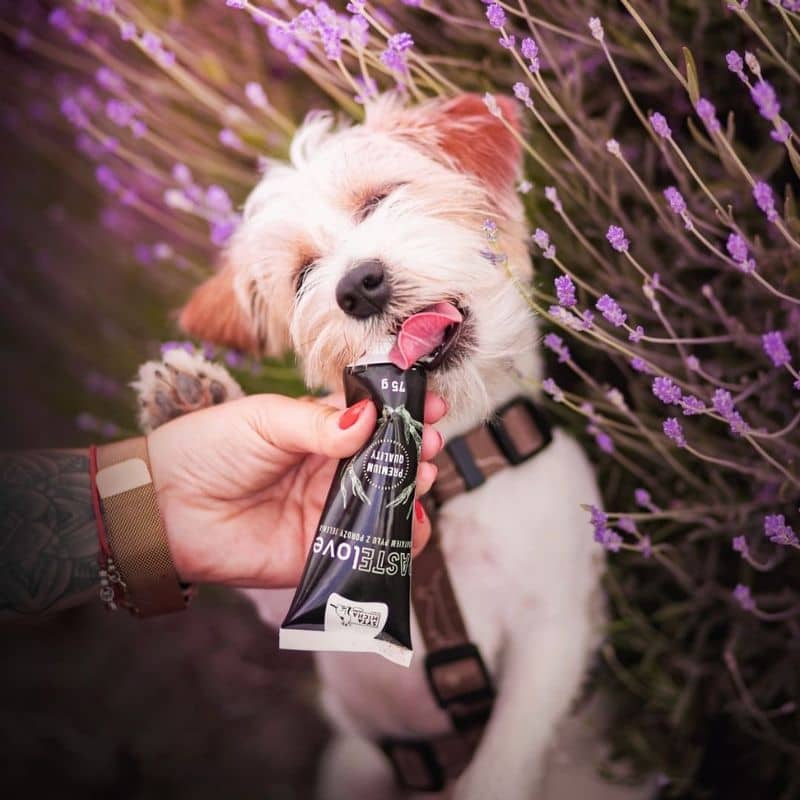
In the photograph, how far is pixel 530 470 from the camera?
1.55 m

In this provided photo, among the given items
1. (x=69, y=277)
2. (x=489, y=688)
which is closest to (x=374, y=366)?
(x=489, y=688)

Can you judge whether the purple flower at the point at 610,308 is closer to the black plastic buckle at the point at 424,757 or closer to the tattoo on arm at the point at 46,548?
the tattoo on arm at the point at 46,548

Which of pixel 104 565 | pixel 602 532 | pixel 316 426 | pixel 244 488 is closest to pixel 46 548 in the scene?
pixel 104 565

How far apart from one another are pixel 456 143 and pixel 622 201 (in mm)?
469

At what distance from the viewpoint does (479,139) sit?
56.1 inches

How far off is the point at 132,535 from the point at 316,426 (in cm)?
42

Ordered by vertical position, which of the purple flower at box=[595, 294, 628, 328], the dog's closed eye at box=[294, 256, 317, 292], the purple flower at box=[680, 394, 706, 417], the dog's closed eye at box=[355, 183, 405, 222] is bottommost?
the purple flower at box=[680, 394, 706, 417]

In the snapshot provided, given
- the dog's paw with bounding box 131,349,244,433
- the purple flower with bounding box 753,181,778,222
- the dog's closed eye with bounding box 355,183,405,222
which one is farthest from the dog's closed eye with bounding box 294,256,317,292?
the purple flower with bounding box 753,181,778,222

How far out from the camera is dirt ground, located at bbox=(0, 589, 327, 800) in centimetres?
182

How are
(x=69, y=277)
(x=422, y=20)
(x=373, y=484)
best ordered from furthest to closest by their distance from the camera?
(x=69, y=277) < (x=422, y=20) < (x=373, y=484)

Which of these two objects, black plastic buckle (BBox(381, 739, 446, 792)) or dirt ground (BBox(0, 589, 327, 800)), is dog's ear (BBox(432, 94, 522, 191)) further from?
dirt ground (BBox(0, 589, 327, 800))


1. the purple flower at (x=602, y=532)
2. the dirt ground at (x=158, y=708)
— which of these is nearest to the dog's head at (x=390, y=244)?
the purple flower at (x=602, y=532)

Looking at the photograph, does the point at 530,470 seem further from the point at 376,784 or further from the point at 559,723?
the point at 376,784

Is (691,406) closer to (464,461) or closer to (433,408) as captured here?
(433,408)
